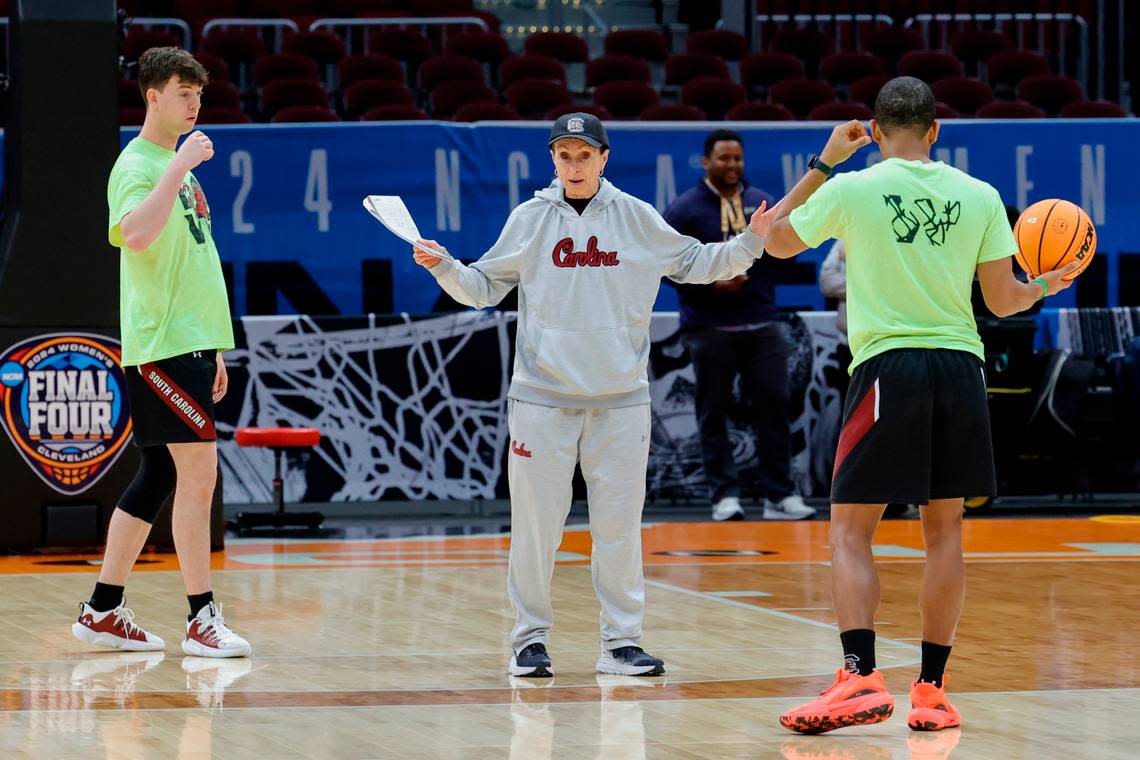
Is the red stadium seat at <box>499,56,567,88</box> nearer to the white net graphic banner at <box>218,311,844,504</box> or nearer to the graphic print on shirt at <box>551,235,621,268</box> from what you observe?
the white net graphic banner at <box>218,311,844,504</box>

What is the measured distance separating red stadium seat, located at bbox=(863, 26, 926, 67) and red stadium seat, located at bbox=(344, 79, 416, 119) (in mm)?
4736

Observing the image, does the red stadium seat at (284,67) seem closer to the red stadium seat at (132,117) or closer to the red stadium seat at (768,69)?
the red stadium seat at (132,117)

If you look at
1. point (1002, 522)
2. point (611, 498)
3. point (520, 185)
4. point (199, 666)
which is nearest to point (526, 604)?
point (611, 498)

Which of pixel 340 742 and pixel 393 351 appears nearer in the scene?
pixel 340 742

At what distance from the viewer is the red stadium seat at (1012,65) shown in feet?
55.7

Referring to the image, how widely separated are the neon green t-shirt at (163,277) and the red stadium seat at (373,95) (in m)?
8.71

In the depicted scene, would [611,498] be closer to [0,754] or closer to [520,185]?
[0,754]

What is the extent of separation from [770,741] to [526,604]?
52.7 inches

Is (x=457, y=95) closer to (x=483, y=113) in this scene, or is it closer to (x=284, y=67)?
(x=483, y=113)

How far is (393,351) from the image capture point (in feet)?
37.9

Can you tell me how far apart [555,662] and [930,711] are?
5.03 feet

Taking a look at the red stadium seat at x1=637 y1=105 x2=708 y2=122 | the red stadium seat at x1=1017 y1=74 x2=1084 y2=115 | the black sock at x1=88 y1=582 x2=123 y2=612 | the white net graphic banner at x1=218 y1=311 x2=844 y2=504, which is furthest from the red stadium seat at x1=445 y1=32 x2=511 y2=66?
the black sock at x1=88 y1=582 x2=123 y2=612

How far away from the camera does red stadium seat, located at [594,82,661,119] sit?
15.4m

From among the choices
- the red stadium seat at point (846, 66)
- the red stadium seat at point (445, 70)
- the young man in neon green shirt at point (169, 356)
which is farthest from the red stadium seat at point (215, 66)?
the young man in neon green shirt at point (169, 356)
